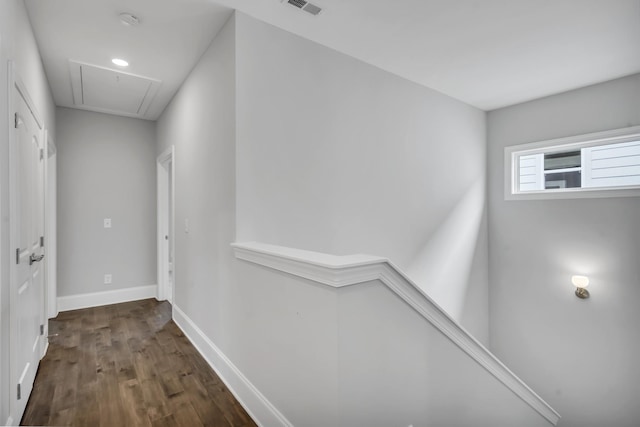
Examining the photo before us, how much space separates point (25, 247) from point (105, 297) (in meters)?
2.49

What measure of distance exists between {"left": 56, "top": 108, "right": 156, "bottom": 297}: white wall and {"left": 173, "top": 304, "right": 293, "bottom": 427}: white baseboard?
6.22ft

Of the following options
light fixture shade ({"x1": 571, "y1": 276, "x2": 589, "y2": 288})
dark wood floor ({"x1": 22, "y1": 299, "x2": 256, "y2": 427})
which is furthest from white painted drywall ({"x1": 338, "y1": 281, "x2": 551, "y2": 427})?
light fixture shade ({"x1": 571, "y1": 276, "x2": 589, "y2": 288})

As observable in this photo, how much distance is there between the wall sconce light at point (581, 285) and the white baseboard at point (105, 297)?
533cm

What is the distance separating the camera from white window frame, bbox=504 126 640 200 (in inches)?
132

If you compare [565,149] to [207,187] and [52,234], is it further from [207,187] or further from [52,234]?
[52,234]

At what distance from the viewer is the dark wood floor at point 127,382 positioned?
1.94 m

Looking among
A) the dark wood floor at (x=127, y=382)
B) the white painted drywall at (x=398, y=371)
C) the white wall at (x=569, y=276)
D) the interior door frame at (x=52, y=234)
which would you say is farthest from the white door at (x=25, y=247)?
the white wall at (x=569, y=276)

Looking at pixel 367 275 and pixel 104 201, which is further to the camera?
pixel 104 201

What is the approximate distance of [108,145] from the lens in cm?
416

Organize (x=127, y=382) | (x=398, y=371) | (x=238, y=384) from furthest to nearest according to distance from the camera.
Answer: (x=127, y=382), (x=238, y=384), (x=398, y=371)

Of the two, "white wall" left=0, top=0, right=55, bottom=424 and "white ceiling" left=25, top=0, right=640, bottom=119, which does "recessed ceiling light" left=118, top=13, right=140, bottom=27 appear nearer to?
"white ceiling" left=25, top=0, right=640, bottom=119

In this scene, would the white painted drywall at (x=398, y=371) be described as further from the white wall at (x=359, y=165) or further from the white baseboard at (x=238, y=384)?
the white wall at (x=359, y=165)

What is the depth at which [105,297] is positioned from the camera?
4.14 m

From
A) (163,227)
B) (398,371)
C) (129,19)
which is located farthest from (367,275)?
(163,227)
